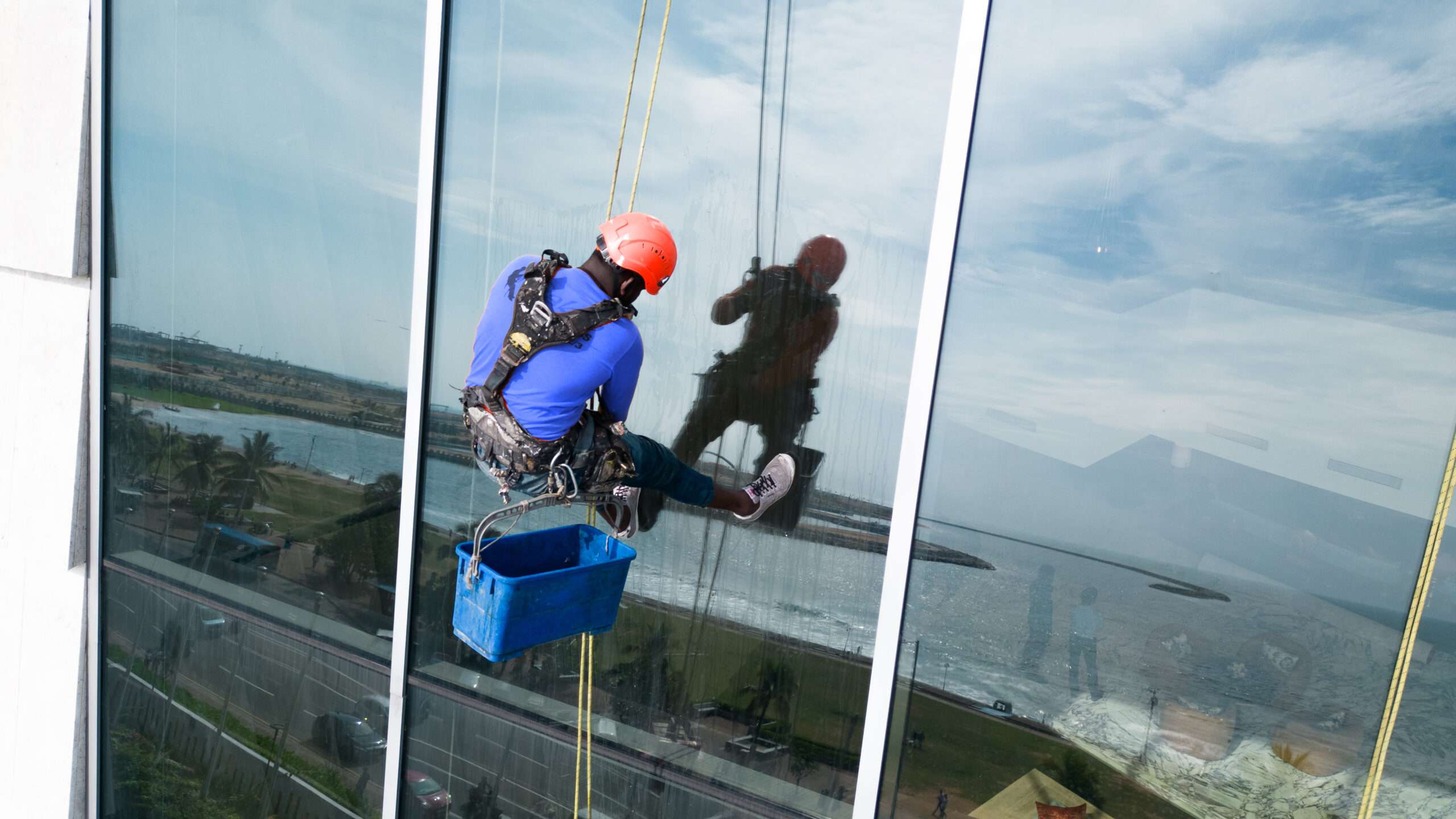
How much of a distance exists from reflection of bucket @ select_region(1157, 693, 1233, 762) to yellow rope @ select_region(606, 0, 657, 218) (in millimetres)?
1684

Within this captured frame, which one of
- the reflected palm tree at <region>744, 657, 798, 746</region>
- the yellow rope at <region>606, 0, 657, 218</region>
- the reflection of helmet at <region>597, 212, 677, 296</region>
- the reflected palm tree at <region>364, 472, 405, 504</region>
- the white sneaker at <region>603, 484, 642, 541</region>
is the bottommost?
the reflected palm tree at <region>744, 657, 798, 746</region>

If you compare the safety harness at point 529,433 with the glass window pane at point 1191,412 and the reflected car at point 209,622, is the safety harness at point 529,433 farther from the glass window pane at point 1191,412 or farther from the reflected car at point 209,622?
the reflected car at point 209,622

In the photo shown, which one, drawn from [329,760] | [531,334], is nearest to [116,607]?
[329,760]

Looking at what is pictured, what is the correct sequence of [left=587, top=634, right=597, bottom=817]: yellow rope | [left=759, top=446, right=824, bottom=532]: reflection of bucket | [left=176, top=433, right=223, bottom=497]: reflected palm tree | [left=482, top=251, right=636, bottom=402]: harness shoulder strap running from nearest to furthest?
[left=482, top=251, right=636, bottom=402]: harness shoulder strap < [left=759, top=446, right=824, bottom=532]: reflection of bucket < [left=587, top=634, right=597, bottom=817]: yellow rope < [left=176, top=433, right=223, bottom=497]: reflected palm tree

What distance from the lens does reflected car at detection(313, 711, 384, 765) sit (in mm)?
2779

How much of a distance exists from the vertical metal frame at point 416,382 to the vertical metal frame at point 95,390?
1738 millimetres

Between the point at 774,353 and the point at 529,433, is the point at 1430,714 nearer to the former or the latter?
the point at 774,353

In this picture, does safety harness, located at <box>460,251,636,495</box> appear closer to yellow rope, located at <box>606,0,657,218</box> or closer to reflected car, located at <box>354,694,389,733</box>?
yellow rope, located at <box>606,0,657,218</box>

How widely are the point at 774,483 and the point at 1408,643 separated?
4.19ft

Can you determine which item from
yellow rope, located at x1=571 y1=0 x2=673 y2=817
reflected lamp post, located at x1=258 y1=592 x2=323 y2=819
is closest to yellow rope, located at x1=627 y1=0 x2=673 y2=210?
yellow rope, located at x1=571 y1=0 x2=673 y2=817

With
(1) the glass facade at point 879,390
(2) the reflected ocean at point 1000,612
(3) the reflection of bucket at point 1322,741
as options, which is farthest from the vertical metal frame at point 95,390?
(3) the reflection of bucket at point 1322,741

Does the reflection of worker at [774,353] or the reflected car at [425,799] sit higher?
the reflection of worker at [774,353]

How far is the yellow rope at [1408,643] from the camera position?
1.52 m

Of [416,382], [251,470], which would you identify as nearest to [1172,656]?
[416,382]
